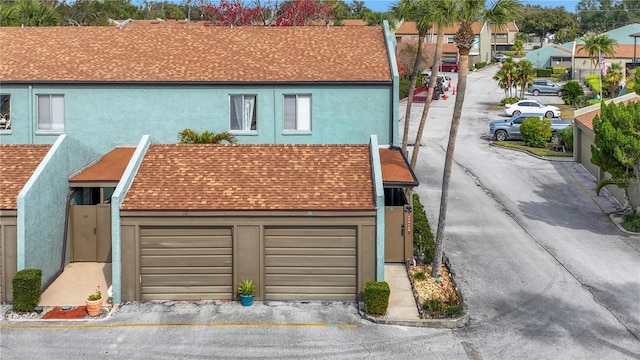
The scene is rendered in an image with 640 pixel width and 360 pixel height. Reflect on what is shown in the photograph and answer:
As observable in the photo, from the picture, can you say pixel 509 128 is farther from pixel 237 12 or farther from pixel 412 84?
pixel 237 12

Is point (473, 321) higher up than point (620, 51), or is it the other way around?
point (620, 51)

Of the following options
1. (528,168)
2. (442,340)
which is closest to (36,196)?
(442,340)

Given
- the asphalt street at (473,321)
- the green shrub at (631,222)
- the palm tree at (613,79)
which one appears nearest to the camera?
the asphalt street at (473,321)

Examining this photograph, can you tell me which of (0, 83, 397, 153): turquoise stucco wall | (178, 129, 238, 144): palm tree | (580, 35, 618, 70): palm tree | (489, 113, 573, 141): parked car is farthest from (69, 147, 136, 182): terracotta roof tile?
(580, 35, 618, 70): palm tree

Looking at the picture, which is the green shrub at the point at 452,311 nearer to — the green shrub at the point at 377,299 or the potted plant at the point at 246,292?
the green shrub at the point at 377,299

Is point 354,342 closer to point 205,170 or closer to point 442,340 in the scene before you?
point 442,340

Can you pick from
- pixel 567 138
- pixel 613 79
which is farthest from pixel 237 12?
pixel 613 79

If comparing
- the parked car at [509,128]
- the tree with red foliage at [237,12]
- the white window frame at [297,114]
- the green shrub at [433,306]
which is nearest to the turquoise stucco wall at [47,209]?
the white window frame at [297,114]
